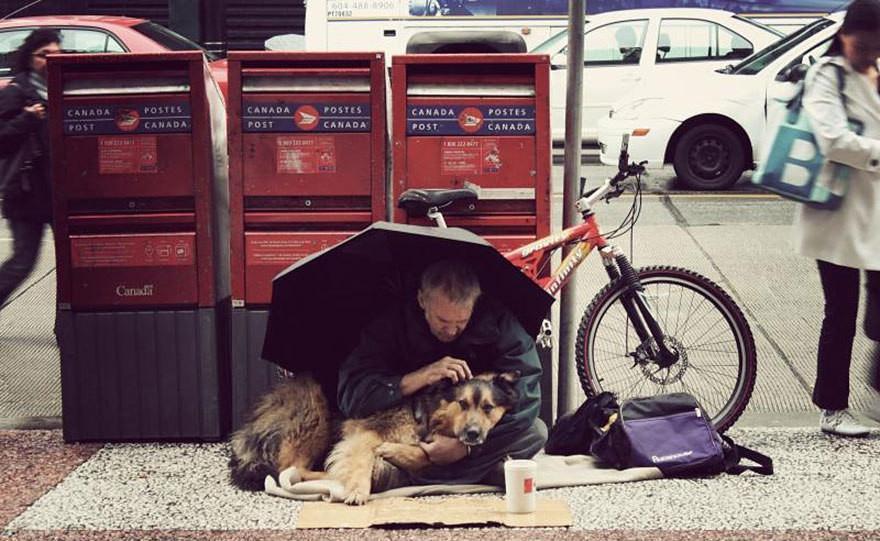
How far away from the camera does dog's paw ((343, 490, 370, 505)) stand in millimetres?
4727

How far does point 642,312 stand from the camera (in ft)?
18.3

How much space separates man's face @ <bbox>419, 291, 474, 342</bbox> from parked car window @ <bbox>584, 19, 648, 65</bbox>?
1122cm

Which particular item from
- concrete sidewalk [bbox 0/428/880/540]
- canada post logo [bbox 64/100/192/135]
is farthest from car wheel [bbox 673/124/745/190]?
canada post logo [bbox 64/100/192/135]

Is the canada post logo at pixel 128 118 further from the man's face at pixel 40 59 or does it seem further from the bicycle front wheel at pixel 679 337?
the bicycle front wheel at pixel 679 337

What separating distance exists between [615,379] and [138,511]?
94.7 inches

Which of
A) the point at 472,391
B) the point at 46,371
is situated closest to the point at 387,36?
the point at 46,371

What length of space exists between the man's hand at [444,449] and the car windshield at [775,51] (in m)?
8.60

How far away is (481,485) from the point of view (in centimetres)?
493

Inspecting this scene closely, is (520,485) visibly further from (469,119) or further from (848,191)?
(848,191)

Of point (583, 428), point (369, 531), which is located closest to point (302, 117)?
point (583, 428)

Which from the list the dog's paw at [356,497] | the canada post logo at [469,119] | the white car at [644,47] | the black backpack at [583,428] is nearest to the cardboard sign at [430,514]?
the dog's paw at [356,497]

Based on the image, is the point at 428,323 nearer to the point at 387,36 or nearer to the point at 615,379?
the point at 615,379

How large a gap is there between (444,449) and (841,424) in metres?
1.91

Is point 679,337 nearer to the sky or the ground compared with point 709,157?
nearer to the ground
